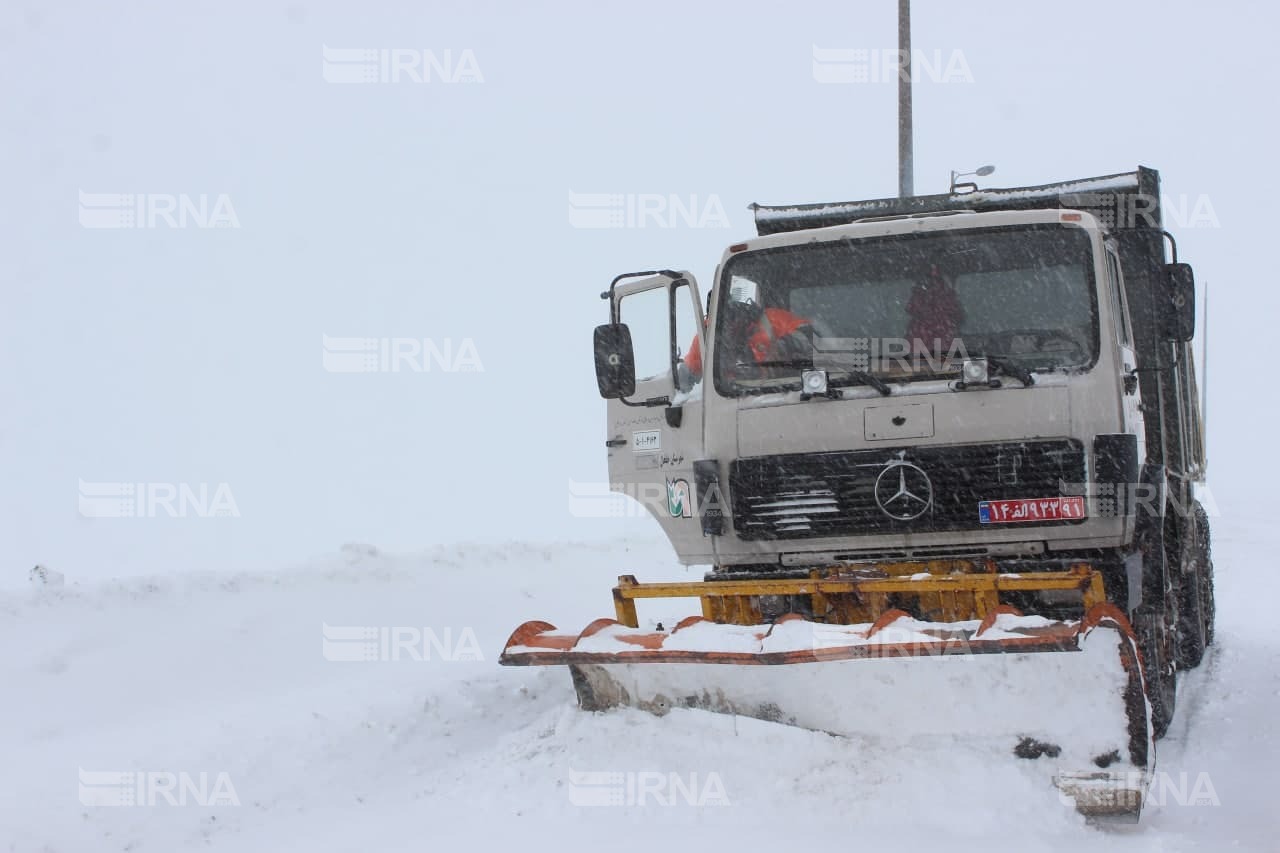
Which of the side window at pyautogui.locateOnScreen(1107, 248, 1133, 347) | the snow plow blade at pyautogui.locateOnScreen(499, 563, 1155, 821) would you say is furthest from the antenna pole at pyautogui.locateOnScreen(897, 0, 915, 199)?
the snow plow blade at pyautogui.locateOnScreen(499, 563, 1155, 821)

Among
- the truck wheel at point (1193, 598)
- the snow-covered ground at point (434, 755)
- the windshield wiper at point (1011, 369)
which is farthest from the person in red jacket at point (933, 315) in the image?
the truck wheel at point (1193, 598)

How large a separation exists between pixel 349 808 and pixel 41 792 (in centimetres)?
137

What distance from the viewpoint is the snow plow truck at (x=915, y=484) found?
4.67 meters

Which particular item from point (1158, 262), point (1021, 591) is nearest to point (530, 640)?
point (1021, 591)

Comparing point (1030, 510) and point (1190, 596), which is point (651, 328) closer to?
point (1030, 510)

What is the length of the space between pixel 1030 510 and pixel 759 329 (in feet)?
5.25

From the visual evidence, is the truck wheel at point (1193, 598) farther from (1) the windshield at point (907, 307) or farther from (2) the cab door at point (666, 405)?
(2) the cab door at point (666, 405)

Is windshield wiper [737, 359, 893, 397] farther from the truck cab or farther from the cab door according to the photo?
the cab door

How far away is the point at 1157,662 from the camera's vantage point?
19.7ft

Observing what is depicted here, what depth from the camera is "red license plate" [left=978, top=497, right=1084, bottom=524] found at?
5.50 m

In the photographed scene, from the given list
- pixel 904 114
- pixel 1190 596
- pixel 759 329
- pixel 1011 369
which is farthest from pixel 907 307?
pixel 904 114

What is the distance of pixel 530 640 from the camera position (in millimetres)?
5672

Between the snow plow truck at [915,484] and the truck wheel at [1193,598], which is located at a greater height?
the snow plow truck at [915,484]

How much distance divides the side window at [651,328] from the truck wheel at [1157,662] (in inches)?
105
